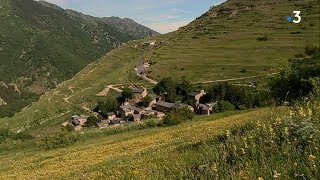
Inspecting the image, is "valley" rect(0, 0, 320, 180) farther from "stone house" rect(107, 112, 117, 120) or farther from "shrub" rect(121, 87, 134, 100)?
"stone house" rect(107, 112, 117, 120)

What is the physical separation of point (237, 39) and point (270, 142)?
191 metres

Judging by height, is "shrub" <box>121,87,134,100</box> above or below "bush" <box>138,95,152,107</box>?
above

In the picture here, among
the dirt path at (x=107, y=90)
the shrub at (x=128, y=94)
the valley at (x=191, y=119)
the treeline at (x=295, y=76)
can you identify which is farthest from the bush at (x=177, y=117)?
the dirt path at (x=107, y=90)

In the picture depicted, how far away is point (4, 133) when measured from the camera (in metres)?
86.2

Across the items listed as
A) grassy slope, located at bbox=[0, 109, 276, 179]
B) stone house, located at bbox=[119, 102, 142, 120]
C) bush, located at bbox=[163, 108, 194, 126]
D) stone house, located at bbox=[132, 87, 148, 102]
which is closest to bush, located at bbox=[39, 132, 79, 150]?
bush, located at bbox=[163, 108, 194, 126]

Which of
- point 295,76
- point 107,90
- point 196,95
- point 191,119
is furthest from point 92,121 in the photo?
point 295,76

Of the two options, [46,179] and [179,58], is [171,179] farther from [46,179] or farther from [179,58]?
[179,58]

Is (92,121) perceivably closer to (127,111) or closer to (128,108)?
(127,111)

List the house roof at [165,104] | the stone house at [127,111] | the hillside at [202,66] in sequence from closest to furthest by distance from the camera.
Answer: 1. the house roof at [165,104]
2. the stone house at [127,111]
3. the hillside at [202,66]

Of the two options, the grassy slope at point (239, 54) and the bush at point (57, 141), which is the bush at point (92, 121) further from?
the bush at point (57, 141)

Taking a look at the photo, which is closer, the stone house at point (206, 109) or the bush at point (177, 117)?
the bush at point (177, 117)

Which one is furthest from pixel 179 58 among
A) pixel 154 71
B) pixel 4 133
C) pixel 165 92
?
pixel 4 133

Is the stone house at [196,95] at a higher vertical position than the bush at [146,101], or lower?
higher

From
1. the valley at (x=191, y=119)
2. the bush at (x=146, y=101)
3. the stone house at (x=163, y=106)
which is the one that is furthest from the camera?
the bush at (x=146, y=101)
